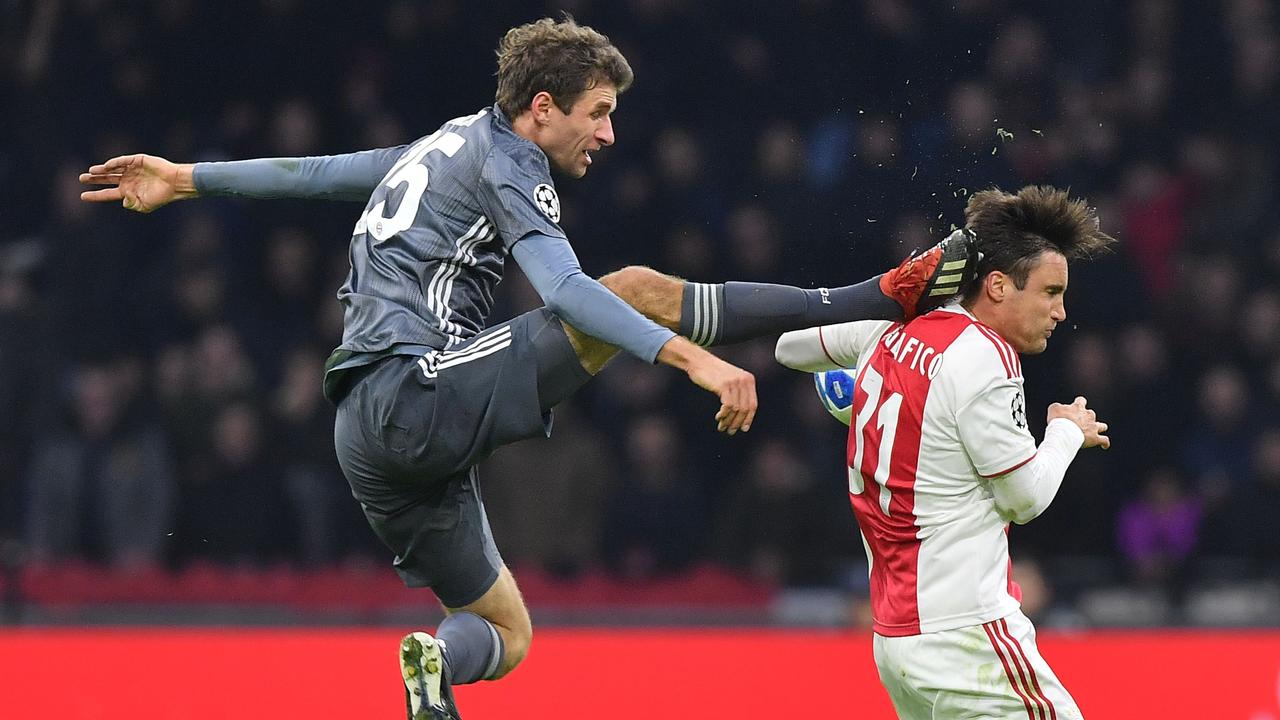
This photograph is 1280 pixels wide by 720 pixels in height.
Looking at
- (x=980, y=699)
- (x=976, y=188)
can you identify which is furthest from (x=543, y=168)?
(x=980, y=699)

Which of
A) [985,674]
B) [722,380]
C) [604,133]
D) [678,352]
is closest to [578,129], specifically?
[604,133]

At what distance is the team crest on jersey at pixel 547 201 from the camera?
3.43 metres

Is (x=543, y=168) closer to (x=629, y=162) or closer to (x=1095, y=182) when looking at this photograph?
(x=629, y=162)

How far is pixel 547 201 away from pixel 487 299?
337 millimetres

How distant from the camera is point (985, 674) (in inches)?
131

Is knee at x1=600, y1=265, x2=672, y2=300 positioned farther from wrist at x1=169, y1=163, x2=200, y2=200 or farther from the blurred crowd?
the blurred crowd

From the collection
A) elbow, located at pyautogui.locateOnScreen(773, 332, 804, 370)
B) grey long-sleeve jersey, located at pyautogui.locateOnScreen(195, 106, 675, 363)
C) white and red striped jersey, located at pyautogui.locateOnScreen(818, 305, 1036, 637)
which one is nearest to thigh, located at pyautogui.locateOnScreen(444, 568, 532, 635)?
grey long-sleeve jersey, located at pyautogui.locateOnScreen(195, 106, 675, 363)

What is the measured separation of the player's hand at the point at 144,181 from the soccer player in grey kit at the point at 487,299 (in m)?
0.63

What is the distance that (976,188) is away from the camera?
12.6 feet

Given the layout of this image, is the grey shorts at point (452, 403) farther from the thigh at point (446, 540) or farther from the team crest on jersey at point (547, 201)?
the team crest on jersey at point (547, 201)

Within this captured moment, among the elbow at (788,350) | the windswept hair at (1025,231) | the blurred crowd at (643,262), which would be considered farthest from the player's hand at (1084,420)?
the blurred crowd at (643,262)

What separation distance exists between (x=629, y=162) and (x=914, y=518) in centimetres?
478

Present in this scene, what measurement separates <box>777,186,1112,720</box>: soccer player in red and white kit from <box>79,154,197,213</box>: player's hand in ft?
5.57

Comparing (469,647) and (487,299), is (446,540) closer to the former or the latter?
(469,647)
